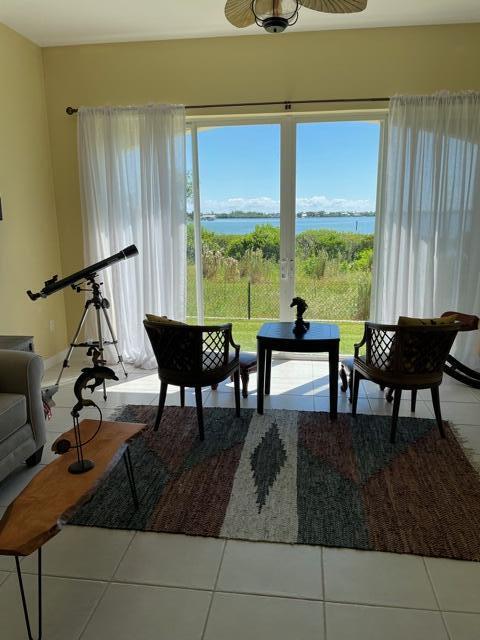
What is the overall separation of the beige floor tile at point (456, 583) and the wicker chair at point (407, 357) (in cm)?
103

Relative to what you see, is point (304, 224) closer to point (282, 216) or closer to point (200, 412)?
point (282, 216)

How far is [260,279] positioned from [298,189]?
3.10ft

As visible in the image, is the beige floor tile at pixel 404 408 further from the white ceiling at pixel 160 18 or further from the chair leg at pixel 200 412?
the white ceiling at pixel 160 18

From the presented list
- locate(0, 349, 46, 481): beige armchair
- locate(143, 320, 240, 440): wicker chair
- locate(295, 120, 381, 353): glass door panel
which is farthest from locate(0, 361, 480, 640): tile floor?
locate(295, 120, 381, 353): glass door panel

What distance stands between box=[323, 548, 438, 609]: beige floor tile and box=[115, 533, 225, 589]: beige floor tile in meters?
0.49

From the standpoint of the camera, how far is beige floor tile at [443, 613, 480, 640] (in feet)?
5.04

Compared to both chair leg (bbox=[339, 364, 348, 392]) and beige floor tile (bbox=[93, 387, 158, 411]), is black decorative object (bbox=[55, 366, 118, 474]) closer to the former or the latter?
beige floor tile (bbox=[93, 387, 158, 411])

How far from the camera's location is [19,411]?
7.82 ft

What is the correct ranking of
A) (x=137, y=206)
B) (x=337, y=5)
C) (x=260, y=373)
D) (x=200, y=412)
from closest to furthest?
1. (x=337, y=5)
2. (x=200, y=412)
3. (x=260, y=373)
4. (x=137, y=206)

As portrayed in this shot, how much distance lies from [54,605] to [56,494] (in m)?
0.43

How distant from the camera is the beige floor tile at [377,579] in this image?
1690 millimetres

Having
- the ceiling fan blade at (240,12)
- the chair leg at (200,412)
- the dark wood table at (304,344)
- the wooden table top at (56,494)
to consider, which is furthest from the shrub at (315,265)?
the wooden table top at (56,494)

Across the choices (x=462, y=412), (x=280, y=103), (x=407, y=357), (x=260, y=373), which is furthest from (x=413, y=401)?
(x=280, y=103)

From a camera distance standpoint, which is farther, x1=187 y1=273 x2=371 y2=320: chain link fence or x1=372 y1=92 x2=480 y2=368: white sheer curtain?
x1=187 y1=273 x2=371 y2=320: chain link fence
